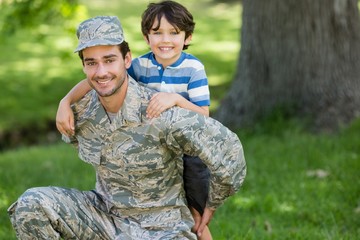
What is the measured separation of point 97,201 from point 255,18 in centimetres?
498

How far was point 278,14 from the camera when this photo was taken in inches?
342

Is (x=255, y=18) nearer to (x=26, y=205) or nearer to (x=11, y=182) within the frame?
(x=11, y=182)

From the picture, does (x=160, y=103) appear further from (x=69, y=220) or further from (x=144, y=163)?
(x=69, y=220)

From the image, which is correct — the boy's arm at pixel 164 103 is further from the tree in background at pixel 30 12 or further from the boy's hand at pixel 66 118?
the tree in background at pixel 30 12

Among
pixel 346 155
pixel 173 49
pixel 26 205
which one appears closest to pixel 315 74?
pixel 346 155

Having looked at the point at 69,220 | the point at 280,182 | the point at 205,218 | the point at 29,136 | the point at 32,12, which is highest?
the point at 32,12

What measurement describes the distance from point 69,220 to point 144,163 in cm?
52

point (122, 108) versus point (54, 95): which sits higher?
point (122, 108)

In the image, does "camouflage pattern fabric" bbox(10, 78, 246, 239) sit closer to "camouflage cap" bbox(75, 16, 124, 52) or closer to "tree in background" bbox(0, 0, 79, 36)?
"camouflage cap" bbox(75, 16, 124, 52)

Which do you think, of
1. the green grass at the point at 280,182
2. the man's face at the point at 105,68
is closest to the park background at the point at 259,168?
the green grass at the point at 280,182

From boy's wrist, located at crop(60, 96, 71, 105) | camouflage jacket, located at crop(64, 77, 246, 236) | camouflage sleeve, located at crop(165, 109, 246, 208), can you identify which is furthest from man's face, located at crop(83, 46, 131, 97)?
camouflage sleeve, located at crop(165, 109, 246, 208)

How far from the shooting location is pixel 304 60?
28.5 feet

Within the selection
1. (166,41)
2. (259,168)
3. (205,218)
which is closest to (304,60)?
(259,168)

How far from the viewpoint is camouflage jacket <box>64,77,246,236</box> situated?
3.98m
